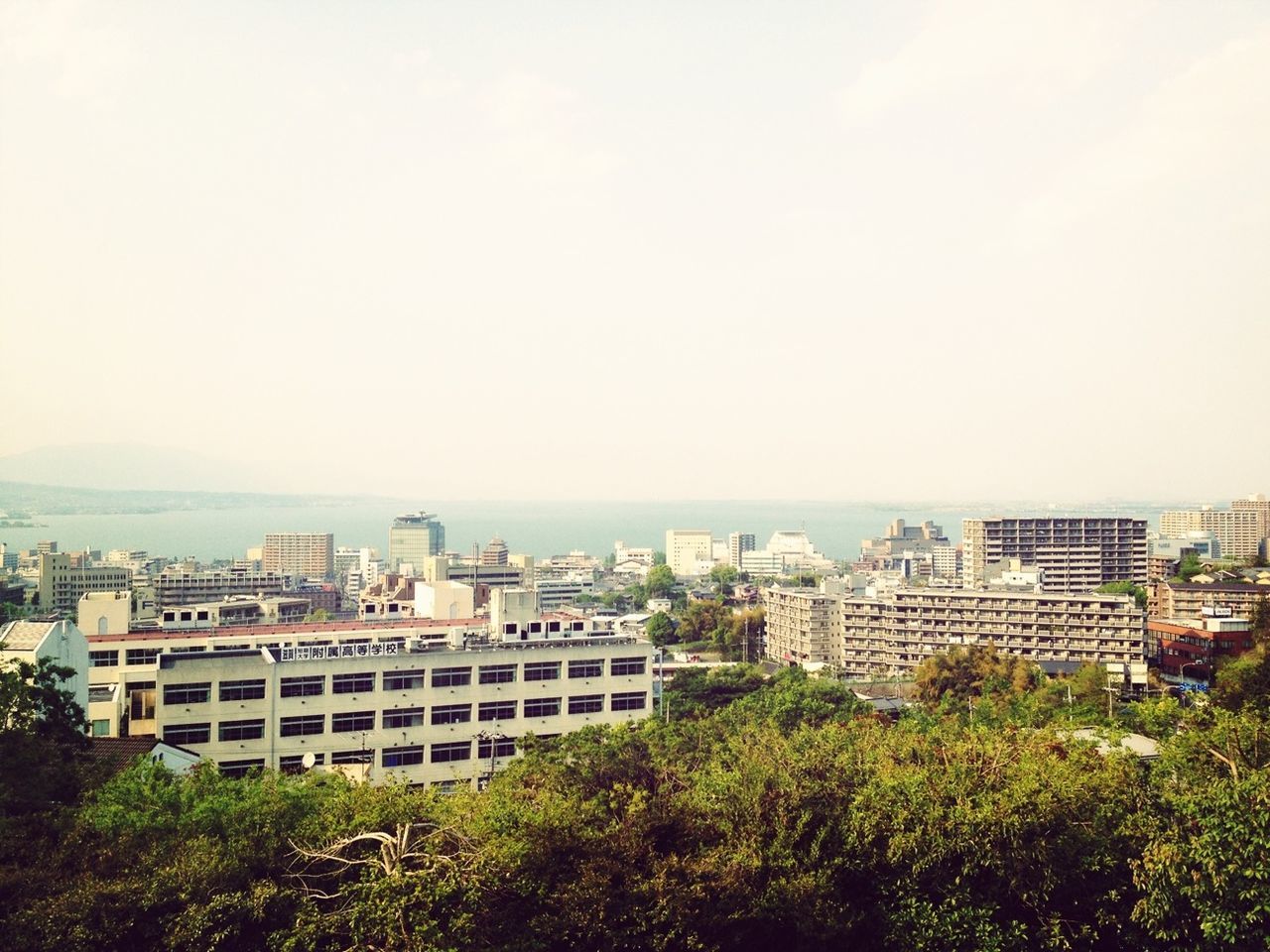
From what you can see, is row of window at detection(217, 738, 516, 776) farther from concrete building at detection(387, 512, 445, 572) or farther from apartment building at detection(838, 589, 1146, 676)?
concrete building at detection(387, 512, 445, 572)

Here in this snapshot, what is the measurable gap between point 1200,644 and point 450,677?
21.8 m

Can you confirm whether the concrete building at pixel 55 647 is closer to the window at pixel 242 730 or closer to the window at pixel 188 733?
the window at pixel 188 733

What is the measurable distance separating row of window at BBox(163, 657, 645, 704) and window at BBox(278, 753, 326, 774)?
100 centimetres

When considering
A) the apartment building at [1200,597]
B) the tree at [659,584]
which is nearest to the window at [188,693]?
the apartment building at [1200,597]

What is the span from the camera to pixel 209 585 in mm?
57031

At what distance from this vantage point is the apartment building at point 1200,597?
34.1 m

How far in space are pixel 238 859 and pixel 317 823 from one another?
742 mm

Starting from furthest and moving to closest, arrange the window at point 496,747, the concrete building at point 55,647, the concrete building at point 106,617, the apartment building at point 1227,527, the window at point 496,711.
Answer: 1. the apartment building at point 1227,527
2. the concrete building at point 106,617
3. the window at point 496,711
4. the window at point 496,747
5. the concrete building at point 55,647

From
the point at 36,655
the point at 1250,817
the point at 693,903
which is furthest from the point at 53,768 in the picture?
the point at 1250,817

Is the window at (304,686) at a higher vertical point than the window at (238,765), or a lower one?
higher

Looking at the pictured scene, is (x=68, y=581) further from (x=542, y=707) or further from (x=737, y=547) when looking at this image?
(x=737, y=547)

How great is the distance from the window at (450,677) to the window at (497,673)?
0.84ft

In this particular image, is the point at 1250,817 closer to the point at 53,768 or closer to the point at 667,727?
the point at 667,727

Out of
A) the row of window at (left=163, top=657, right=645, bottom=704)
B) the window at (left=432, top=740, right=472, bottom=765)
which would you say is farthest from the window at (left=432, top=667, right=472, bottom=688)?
the window at (left=432, top=740, right=472, bottom=765)
